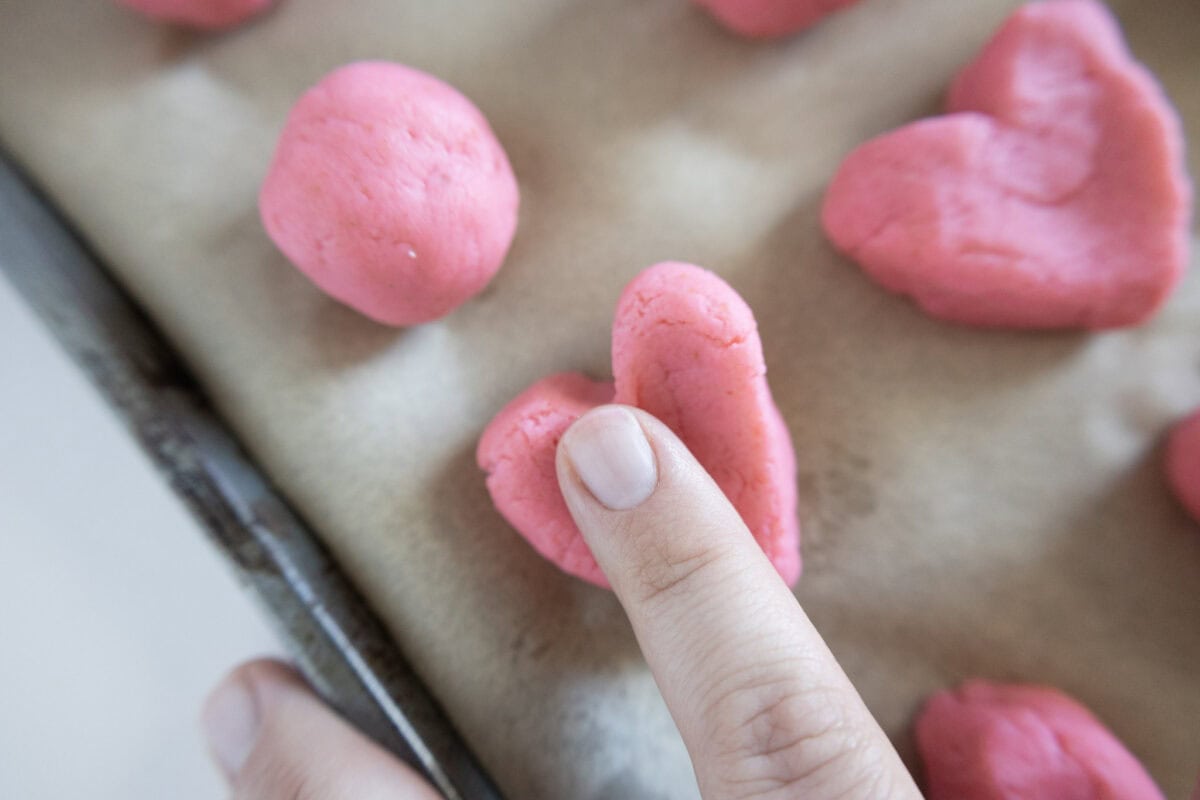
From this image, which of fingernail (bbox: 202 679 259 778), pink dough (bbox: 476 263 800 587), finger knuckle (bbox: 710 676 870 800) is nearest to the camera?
finger knuckle (bbox: 710 676 870 800)

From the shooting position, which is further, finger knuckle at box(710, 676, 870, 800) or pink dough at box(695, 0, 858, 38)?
pink dough at box(695, 0, 858, 38)

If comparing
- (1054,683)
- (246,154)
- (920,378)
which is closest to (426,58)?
(246,154)

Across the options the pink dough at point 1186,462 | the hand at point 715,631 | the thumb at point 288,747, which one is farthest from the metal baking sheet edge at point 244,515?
the pink dough at point 1186,462

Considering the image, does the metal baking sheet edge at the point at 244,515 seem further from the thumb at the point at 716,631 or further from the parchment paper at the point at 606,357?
the thumb at the point at 716,631

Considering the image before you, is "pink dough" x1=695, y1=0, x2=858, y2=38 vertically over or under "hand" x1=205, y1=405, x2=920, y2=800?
over

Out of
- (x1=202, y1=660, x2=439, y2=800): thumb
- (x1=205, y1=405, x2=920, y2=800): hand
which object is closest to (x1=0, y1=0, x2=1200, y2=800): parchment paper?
(x1=202, y1=660, x2=439, y2=800): thumb

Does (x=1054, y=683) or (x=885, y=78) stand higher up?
(x=885, y=78)

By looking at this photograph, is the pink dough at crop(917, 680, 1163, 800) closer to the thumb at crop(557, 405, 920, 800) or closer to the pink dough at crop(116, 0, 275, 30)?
the thumb at crop(557, 405, 920, 800)

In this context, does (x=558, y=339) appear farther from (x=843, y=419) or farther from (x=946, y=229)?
(x=946, y=229)
